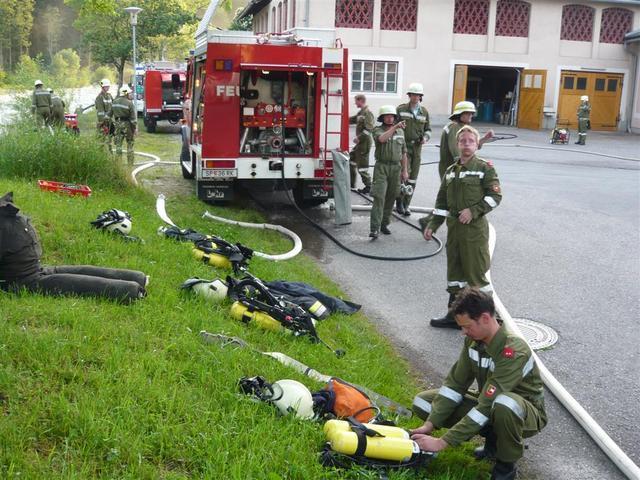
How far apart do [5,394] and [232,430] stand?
1256 mm

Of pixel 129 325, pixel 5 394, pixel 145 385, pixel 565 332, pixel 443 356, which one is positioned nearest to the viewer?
pixel 5 394

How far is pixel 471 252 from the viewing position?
6.27 metres

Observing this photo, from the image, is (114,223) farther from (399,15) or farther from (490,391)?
(399,15)

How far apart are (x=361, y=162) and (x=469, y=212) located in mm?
7501

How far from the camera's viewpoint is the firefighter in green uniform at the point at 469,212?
20.4ft

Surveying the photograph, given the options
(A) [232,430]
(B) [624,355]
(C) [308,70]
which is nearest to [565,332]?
(B) [624,355]

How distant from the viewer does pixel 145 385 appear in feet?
13.6

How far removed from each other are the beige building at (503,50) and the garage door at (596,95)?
48mm

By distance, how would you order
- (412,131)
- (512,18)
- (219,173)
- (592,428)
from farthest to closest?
(512,18) < (412,131) < (219,173) < (592,428)

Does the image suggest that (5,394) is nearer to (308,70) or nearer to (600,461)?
(600,461)

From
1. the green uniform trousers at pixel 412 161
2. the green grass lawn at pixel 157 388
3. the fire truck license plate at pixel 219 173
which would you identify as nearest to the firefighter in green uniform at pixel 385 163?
the green uniform trousers at pixel 412 161

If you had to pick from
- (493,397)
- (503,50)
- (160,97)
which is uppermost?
(503,50)

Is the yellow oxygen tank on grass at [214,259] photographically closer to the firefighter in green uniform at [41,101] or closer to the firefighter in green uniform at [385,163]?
the firefighter in green uniform at [385,163]

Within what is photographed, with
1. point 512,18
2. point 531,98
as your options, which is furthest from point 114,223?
point 512,18
